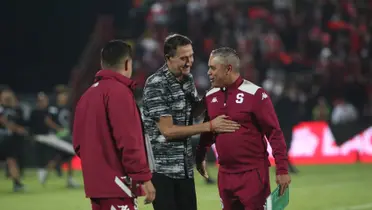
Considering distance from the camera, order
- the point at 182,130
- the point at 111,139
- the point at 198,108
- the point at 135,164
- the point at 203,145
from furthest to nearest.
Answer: the point at 203,145 → the point at 198,108 → the point at 182,130 → the point at 111,139 → the point at 135,164

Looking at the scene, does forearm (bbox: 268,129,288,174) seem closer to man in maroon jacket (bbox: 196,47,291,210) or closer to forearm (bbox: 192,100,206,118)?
man in maroon jacket (bbox: 196,47,291,210)

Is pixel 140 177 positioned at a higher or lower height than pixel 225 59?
lower

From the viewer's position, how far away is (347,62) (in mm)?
24031

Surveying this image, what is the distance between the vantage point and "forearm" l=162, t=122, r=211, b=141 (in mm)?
6711

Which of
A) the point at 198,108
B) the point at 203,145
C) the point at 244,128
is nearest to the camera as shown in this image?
the point at 244,128

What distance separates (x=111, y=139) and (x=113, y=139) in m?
0.02

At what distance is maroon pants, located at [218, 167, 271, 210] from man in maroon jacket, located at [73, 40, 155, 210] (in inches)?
49.2

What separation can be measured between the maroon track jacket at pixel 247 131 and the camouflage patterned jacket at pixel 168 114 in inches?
13.0

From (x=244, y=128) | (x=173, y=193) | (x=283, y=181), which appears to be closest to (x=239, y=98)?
(x=244, y=128)

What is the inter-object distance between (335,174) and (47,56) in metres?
14.4

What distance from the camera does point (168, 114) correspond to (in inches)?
267

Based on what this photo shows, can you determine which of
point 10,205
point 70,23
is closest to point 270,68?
point 70,23

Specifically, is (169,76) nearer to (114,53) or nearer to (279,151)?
(114,53)

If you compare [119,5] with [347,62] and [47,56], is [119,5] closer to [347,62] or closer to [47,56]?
[47,56]
